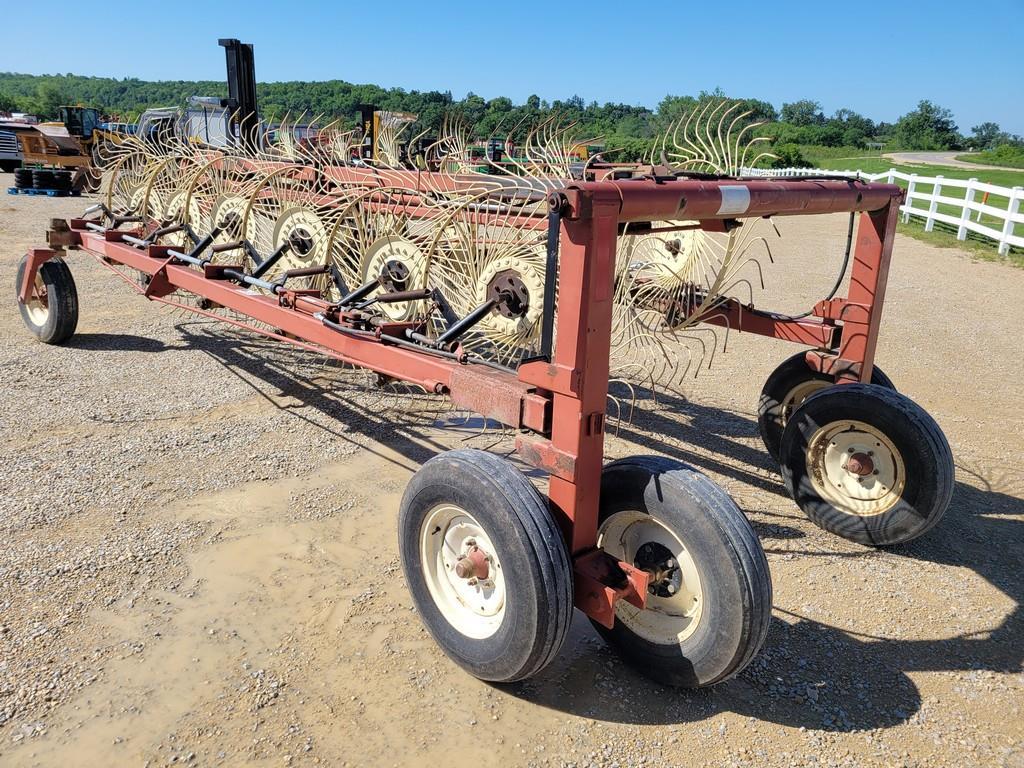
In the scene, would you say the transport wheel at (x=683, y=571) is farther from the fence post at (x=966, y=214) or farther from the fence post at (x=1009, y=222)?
the fence post at (x=966, y=214)

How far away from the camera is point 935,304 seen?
9617mm

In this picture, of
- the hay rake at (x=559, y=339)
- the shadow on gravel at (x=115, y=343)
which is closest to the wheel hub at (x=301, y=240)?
the hay rake at (x=559, y=339)

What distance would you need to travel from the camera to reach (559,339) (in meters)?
2.45

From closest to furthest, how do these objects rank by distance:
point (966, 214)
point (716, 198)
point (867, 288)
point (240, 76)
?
point (716, 198), point (867, 288), point (240, 76), point (966, 214)

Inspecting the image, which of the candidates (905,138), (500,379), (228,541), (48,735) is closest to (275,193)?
(228,541)

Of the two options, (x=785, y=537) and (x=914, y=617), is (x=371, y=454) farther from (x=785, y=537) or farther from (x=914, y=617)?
(x=914, y=617)

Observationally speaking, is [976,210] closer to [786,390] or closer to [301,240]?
[786,390]

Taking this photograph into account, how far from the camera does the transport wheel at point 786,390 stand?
431 cm

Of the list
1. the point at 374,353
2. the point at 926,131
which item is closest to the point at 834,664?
the point at 374,353

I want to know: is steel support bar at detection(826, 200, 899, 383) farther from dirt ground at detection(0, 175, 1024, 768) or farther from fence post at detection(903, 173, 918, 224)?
fence post at detection(903, 173, 918, 224)

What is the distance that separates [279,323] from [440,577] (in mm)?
1923

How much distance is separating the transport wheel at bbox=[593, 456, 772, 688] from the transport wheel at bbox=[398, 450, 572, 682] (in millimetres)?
352

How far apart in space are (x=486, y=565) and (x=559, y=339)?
81cm

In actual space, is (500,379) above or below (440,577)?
above
